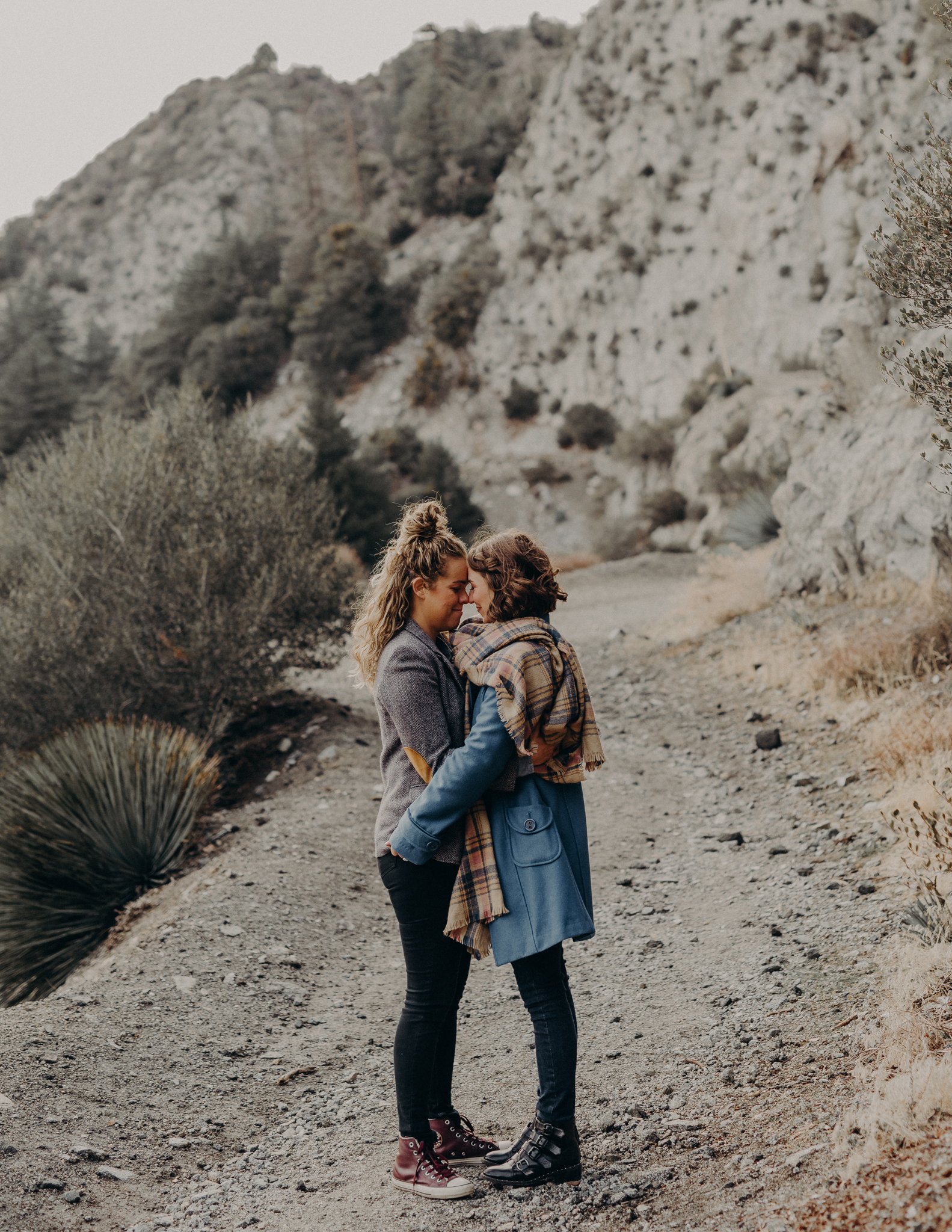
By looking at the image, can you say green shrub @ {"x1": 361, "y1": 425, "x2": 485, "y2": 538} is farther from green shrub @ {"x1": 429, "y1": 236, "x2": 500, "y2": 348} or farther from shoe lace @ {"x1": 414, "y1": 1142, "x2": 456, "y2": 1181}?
shoe lace @ {"x1": 414, "y1": 1142, "x2": 456, "y2": 1181}

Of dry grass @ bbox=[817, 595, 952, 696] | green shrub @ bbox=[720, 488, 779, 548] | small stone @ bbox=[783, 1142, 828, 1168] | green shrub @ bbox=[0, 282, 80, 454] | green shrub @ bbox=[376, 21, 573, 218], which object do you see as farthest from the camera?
green shrub @ bbox=[376, 21, 573, 218]

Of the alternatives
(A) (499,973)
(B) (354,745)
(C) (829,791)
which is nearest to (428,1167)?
(A) (499,973)

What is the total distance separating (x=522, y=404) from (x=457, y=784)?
94.1ft

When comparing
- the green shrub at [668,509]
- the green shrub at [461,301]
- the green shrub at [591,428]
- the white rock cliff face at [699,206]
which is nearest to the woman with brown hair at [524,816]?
the white rock cliff face at [699,206]

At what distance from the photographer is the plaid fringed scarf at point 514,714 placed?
92.3 inches

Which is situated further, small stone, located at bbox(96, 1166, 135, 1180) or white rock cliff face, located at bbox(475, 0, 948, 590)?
white rock cliff face, located at bbox(475, 0, 948, 590)

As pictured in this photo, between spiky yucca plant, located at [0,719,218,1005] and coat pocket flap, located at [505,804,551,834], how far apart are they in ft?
13.6

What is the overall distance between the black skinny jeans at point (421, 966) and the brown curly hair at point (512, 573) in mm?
739

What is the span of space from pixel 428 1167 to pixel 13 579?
8004 mm

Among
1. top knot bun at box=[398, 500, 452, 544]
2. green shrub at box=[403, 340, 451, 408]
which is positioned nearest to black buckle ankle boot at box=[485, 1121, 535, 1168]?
top knot bun at box=[398, 500, 452, 544]

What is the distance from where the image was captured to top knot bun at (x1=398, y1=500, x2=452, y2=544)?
8.53 feet

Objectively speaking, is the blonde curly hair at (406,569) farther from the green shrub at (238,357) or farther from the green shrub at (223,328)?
the green shrub at (238,357)

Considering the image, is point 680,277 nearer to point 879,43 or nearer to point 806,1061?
point 879,43

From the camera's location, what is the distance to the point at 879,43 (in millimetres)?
24141
